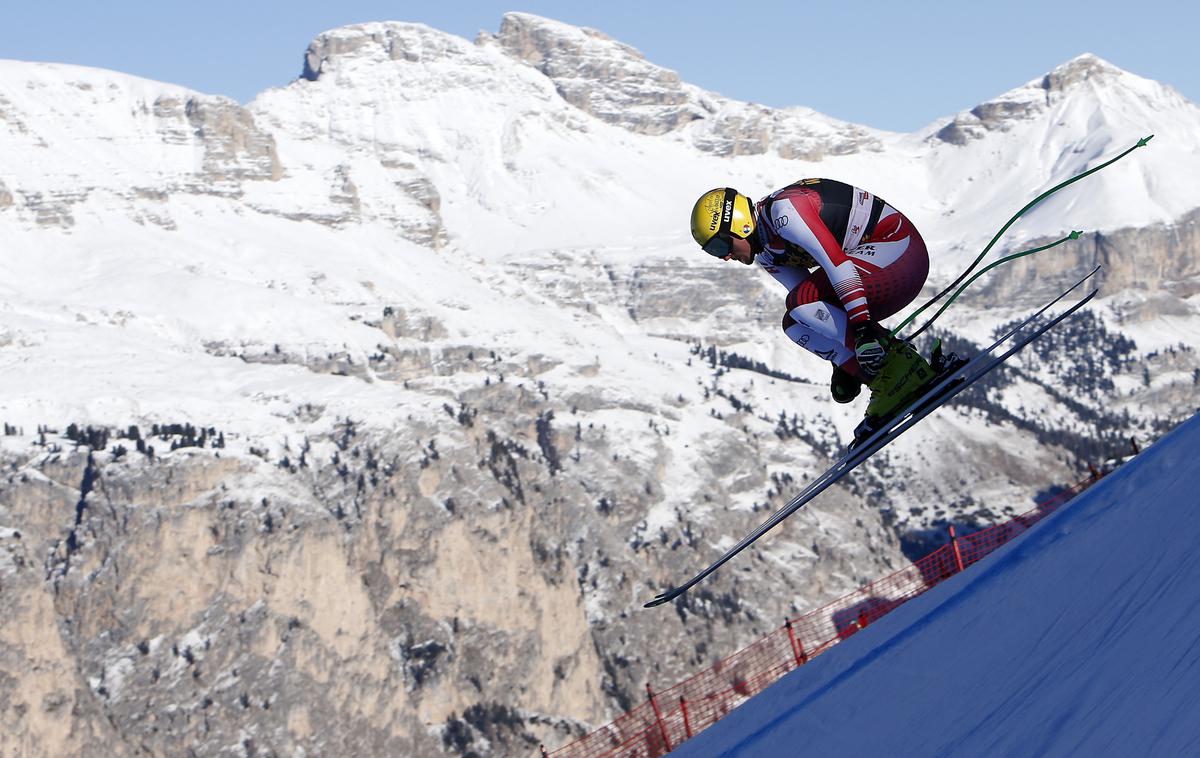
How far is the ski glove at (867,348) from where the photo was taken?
1462 cm

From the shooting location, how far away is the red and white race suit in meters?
14.6

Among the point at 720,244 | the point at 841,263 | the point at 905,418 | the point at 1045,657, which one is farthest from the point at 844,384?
the point at 1045,657

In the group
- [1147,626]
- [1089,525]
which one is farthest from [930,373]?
[1147,626]

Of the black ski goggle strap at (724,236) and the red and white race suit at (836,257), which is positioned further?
the red and white race suit at (836,257)

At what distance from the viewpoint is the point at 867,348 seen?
47.9 feet

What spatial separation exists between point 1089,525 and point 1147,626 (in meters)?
2.80

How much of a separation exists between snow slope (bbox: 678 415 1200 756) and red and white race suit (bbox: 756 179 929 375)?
3.07 metres

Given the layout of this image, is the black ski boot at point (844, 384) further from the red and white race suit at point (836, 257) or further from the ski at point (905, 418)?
the ski at point (905, 418)

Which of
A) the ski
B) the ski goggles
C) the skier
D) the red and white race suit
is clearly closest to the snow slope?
the ski

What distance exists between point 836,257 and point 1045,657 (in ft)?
18.0

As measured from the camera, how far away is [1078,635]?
10.5 m

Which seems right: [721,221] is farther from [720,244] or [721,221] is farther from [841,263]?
[841,263]

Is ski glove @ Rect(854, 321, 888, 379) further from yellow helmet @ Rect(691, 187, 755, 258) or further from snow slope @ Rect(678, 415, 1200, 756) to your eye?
snow slope @ Rect(678, 415, 1200, 756)

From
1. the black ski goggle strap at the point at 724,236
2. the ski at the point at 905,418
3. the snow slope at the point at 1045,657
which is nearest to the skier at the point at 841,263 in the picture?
the black ski goggle strap at the point at 724,236
